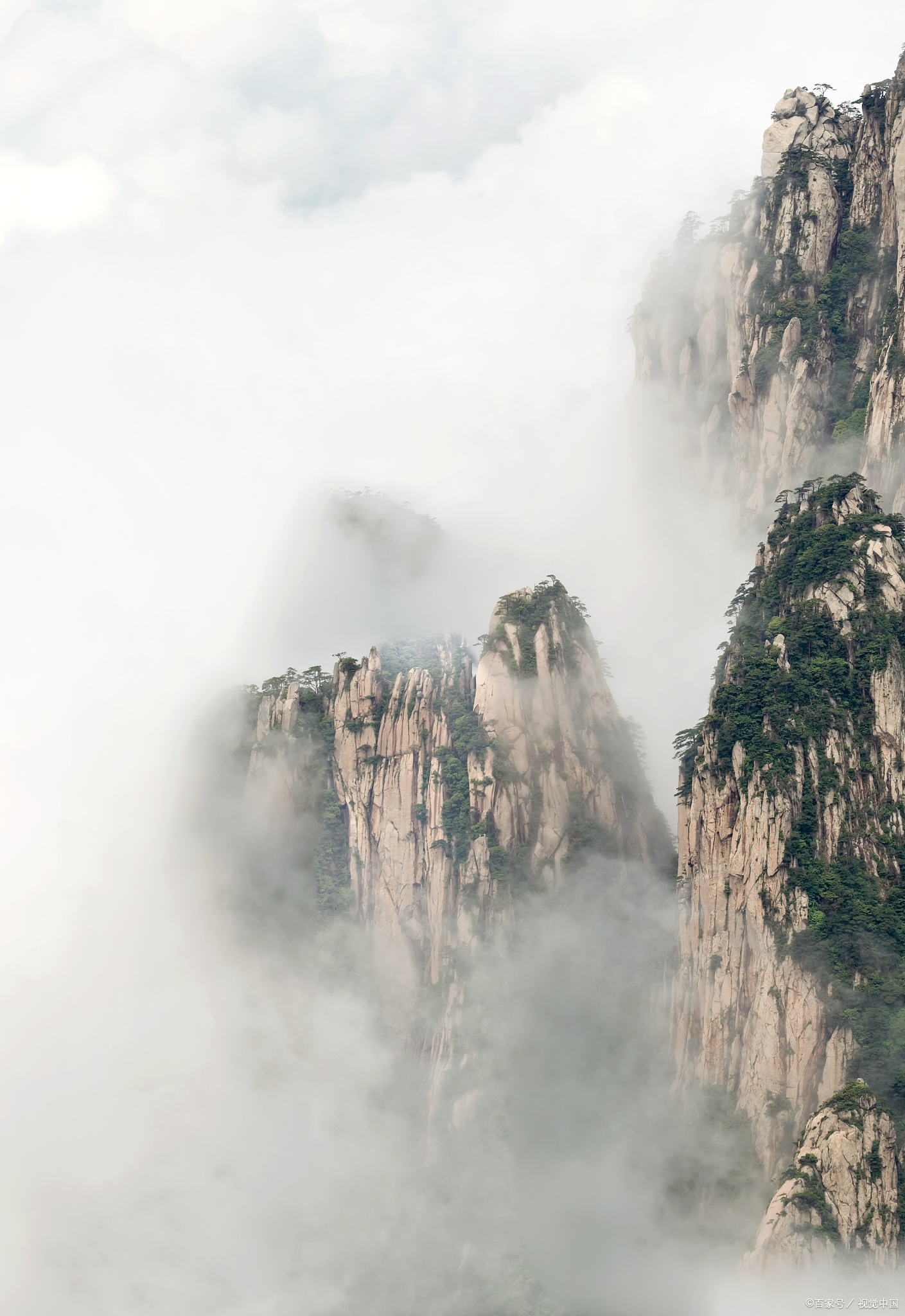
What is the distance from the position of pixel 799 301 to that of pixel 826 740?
32.1 meters

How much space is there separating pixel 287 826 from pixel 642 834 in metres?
22.4

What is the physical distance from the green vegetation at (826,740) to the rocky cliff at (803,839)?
85mm

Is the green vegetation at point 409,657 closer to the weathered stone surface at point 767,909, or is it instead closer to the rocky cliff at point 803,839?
the rocky cliff at point 803,839

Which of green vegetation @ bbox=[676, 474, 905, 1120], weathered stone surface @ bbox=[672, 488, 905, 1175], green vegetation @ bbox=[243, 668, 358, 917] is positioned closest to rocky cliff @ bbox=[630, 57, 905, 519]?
green vegetation @ bbox=[676, 474, 905, 1120]

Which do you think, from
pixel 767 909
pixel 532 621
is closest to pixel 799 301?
pixel 532 621

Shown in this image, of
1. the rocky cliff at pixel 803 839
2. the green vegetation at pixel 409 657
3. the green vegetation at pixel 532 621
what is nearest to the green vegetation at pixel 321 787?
the green vegetation at pixel 409 657

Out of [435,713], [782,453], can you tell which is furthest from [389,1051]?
A: [782,453]

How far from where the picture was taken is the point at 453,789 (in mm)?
97125

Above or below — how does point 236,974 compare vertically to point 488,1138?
above

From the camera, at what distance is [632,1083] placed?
86.9 metres

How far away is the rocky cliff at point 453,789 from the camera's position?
94.1m

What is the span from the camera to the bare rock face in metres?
69.8

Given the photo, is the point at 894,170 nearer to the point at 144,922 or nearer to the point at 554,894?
the point at 554,894

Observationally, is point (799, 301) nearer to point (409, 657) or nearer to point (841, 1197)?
point (409, 657)
